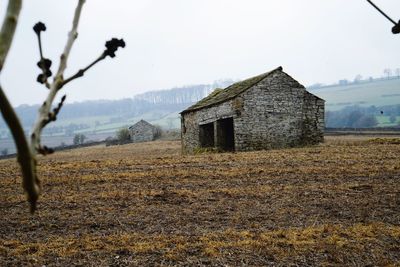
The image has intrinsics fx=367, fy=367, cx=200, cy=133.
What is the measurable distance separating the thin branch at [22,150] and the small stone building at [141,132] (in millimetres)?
70050

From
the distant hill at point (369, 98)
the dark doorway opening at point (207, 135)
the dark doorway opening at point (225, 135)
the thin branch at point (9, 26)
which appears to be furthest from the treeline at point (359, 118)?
the thin branch at point (9, 26)

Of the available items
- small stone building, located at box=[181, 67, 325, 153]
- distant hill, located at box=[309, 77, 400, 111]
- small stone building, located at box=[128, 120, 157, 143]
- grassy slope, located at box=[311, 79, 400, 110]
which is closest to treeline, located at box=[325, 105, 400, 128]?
→ distant hill, located at box=[309, 77, 400, 111]

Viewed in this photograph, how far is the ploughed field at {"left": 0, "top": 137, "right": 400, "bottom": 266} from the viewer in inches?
238

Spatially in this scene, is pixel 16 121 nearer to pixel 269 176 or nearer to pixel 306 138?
pixel 269 176

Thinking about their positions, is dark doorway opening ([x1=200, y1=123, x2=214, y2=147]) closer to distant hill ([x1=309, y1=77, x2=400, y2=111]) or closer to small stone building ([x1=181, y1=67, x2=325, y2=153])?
small stone building ([x1=181, y1=67, x2=325, y2=153])

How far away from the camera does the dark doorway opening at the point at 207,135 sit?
25.0 meters

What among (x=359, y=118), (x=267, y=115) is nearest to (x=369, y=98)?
(x=359, y=118)

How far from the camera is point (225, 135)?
24.3 meters

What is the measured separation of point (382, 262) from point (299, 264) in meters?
1.24

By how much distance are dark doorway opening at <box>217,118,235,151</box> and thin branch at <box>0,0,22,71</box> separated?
22.4m

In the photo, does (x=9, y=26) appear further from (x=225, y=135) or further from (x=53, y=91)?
(x=225, y=135)

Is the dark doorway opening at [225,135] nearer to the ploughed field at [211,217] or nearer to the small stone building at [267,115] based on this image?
the small stone building at [267,115]

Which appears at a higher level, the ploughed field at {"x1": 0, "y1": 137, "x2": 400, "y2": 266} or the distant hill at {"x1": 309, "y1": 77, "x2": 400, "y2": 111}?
the distant hill at {"x1": 309, "y1": 77, "x2": 400, "y2": 111}

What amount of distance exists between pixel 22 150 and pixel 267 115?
22.3m
